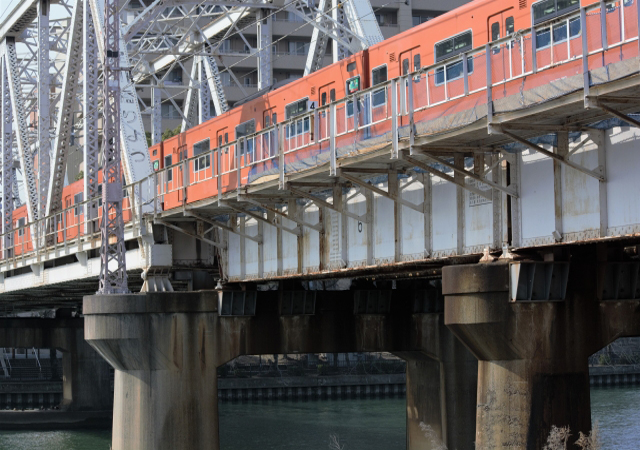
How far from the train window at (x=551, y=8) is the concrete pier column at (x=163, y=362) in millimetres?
15260

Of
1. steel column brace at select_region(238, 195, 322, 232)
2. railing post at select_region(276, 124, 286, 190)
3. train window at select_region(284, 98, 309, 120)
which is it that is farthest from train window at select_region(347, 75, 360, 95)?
steel column brace at select_region(238, 195, 322, 232)

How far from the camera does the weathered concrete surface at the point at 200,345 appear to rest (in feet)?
106

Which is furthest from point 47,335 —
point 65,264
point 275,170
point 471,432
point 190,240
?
point 275,170

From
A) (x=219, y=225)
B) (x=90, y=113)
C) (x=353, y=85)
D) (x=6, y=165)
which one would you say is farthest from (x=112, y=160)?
(x=6, y=165)

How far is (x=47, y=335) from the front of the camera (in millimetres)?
63031

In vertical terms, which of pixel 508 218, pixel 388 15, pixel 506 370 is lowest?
pixel 506 370

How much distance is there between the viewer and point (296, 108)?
104ft

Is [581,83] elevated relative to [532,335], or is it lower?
elevated

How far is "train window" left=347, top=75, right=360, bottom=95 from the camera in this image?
2833 cm

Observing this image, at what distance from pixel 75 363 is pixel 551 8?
1932 inches

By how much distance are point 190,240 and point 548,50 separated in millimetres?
19442

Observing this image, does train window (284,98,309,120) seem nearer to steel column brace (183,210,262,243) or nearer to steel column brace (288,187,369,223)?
steel column brace (183,210,262,243)

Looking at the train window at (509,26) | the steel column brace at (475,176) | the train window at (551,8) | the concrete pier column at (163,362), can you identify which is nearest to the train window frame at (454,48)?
the train window at (509,26)

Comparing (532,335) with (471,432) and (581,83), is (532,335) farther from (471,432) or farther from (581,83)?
(471,432)
